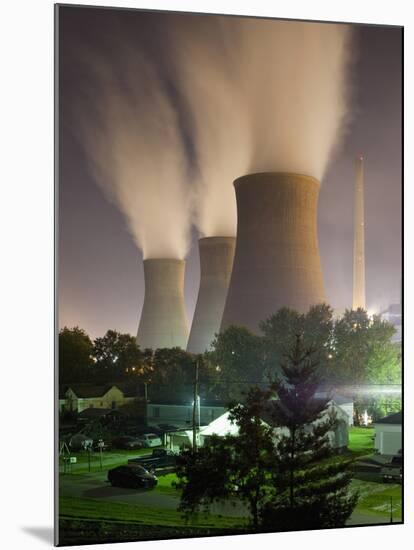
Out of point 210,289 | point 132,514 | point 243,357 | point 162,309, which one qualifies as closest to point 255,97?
point 210,289

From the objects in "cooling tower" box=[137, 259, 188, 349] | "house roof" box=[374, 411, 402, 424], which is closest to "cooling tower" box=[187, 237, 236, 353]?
"cooling tower" box=[137, 259, 188, 349]

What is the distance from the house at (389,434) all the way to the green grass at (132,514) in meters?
1.48

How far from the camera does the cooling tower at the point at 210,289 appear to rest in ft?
28.2

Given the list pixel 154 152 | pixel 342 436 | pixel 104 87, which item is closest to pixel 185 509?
pixel 342 436

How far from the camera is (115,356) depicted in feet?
27.4

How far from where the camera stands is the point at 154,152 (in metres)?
8.54

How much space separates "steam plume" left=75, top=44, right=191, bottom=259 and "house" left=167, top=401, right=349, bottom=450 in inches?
60.9

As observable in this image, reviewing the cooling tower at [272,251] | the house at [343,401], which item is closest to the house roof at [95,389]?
the cooling tower at [272,251]

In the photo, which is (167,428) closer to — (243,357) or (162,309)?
(243,357)

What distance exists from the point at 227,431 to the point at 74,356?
1.55 m

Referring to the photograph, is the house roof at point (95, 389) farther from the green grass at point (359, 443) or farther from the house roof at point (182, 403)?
the green grass at point (359, 443)

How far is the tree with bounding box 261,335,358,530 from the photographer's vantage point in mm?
8734

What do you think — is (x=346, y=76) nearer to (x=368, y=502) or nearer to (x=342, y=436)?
(x=342, y=436)

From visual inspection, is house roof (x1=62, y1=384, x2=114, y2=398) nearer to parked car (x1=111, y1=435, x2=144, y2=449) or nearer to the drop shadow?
parked car (x1=111, y1=435, x2=144, y2=449)
